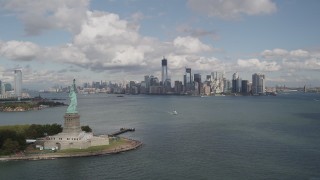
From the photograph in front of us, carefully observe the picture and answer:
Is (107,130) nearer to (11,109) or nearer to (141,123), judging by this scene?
(141,123)

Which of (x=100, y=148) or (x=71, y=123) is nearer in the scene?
(x=100, y=148)

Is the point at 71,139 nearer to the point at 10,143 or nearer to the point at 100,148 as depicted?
the point at 100,148

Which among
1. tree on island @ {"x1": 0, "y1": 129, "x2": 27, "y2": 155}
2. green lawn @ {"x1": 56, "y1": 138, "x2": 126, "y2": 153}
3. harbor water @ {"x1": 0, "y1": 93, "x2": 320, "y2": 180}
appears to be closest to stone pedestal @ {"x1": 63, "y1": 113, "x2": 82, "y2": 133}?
green lawn @ {"x1": 56, "y1": 138, "x2": 126, "y2": 153}

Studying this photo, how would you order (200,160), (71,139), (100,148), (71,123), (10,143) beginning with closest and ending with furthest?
1. (200,160)
2. (10,143)
3. (100,148)
4. (71,139)
5. (71,123)

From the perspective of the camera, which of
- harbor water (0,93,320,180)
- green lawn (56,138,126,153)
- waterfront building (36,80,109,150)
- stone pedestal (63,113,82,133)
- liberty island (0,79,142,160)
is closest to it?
harbor water (0,93,320,180)

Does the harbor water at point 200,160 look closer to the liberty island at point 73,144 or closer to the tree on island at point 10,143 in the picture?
the liberty island at point 73,144

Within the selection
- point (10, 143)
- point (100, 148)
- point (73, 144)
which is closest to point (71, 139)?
point (73, 144)

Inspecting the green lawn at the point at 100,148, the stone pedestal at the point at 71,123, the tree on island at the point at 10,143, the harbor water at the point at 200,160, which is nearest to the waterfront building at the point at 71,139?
the stone pedestal at the point at 71,123

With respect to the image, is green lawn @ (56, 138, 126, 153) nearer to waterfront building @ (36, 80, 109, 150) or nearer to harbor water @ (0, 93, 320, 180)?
waterfront building @ (36, 80, 109, 150)
